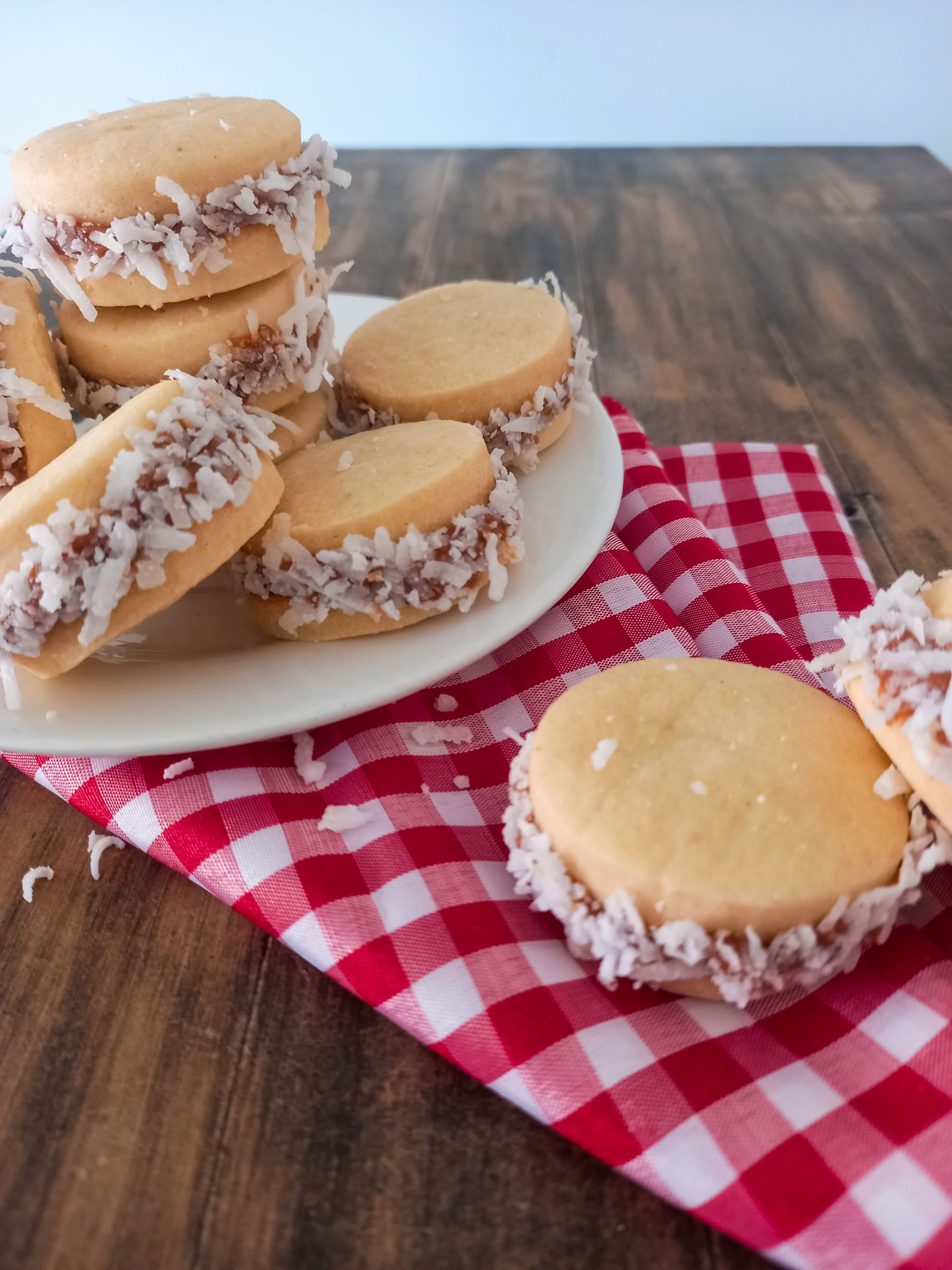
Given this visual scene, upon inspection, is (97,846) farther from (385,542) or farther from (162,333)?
(162,333)

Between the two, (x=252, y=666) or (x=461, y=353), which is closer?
(x=252, y=666)

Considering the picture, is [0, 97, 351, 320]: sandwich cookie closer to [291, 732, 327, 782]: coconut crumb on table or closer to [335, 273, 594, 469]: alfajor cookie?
[335, 273, 594, 469]: alfajor cookie

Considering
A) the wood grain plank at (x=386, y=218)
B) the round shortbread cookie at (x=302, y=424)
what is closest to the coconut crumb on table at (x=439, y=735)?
the round shortbread cookie at (x=302, y=424)

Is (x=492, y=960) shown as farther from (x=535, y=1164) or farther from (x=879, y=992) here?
(x=879, y=992)

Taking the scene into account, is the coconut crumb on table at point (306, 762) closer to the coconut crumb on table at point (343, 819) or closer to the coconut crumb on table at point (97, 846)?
the coconut crumb on table at point (343, 819)

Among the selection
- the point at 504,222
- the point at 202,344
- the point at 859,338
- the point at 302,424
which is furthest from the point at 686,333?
the point at 202,344

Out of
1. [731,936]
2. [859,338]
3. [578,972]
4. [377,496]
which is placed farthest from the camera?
[859,338]
